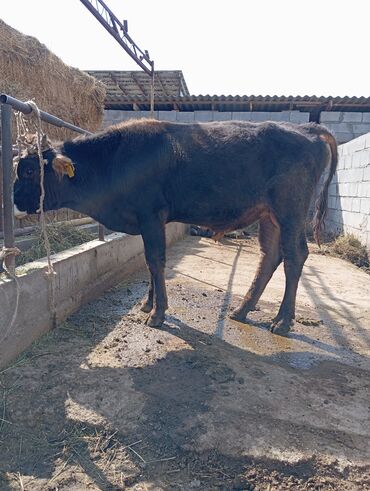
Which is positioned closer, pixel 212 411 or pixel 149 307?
pixel 212 411

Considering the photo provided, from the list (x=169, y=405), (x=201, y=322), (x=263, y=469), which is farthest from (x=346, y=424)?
(x=201, y=322)

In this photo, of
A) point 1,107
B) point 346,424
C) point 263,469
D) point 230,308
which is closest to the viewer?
point 263,469

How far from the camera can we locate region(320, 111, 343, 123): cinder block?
11461 mm

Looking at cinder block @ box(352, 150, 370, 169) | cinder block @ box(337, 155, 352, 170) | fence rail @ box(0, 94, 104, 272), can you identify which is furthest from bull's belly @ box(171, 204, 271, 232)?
cinder block @ box(337, 155, 352, 170)

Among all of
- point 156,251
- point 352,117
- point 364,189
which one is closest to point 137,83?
point 352,117

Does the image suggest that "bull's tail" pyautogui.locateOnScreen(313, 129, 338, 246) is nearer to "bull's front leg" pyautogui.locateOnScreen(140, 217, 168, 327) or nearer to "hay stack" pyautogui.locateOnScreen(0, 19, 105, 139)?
"bull's front leg" pyautogui.locateOnScreen(140, 217, 168, 327)

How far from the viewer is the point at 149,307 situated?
3787mm

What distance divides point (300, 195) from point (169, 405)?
86.6 inches

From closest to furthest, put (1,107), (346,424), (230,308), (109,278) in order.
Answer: (346,424) < (1,107) < (230,308) < (109,278)

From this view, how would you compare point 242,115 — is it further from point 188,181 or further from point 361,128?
point 188,181

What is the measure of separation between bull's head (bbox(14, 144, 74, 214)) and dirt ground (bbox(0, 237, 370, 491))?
1.05m

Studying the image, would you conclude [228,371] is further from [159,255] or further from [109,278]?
[109,278]

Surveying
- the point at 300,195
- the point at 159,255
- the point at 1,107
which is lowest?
the point at 159,255

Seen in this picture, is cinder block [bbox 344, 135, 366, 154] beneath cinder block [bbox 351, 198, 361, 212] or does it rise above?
above
